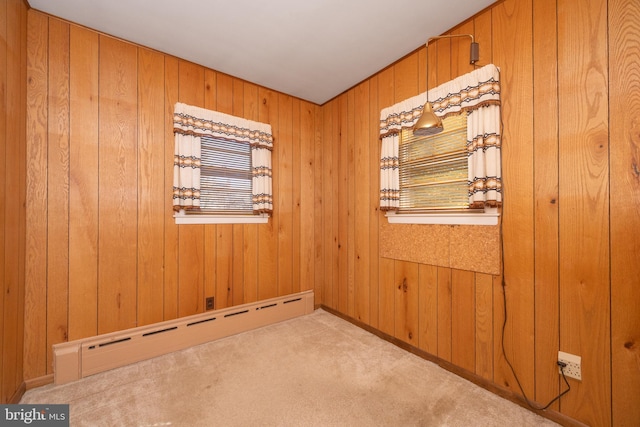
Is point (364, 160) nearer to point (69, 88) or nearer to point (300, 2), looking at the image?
point (300, 2)

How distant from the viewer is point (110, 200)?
220cm

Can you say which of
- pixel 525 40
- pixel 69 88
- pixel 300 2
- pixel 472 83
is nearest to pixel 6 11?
pixel 69 88

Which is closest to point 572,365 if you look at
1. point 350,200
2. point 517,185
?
point 517,185

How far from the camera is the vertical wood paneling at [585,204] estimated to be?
146 cm

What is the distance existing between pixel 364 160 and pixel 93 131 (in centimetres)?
248

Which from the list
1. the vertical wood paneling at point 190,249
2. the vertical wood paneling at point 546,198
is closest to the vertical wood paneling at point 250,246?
the vertical wood paneling at point 190,249

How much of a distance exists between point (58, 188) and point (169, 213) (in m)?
0.77

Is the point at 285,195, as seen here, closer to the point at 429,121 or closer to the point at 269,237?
the point at 269,237

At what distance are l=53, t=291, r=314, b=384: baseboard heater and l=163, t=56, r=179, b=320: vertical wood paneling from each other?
175 millimetres

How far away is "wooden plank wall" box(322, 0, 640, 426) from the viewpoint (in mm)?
1407

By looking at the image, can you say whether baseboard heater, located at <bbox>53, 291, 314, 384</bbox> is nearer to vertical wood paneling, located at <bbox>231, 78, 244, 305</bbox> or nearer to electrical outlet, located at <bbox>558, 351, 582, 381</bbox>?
vertical wood paneling, located at <bbox>231, 78, 244, 305</bbox>

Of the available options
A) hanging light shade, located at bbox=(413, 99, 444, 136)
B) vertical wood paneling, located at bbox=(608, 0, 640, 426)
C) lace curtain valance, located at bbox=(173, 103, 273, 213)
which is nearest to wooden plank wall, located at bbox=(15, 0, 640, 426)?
vertical wood paneling, located at bbox=(608, 0, 640, 426)

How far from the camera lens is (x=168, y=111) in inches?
98.4

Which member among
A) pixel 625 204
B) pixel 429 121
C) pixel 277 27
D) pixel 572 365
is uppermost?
pixel 277 27
